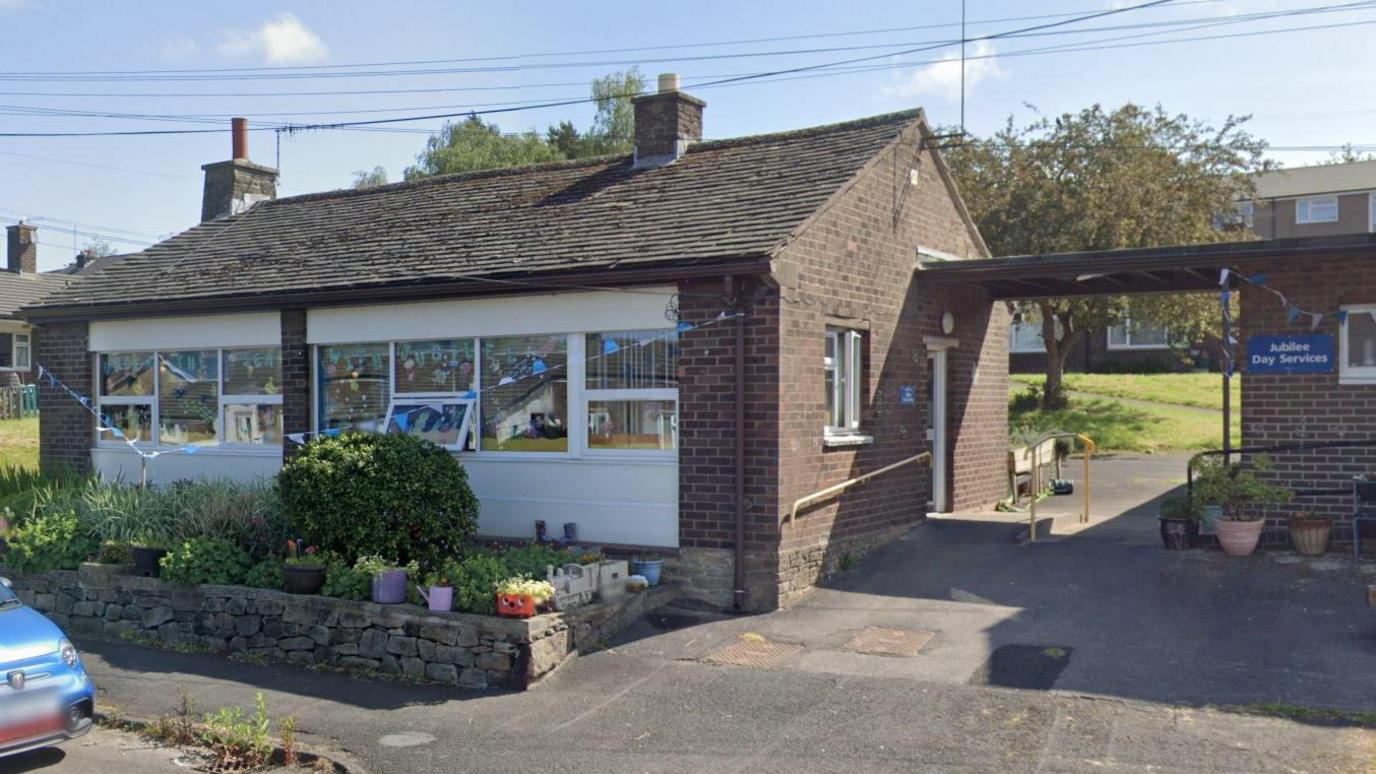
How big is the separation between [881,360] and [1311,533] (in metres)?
4.50

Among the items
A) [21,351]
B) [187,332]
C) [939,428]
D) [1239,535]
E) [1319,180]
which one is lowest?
[1239,535]

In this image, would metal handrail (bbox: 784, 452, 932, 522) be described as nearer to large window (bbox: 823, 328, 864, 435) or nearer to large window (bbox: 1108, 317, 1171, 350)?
large window (bbox: 823, 328, 864, 435)

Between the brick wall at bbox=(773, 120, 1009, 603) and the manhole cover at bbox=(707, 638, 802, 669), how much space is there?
1035mm

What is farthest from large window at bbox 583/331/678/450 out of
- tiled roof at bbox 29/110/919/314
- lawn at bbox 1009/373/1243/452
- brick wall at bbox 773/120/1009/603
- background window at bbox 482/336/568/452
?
lawn at bbox 1009/373/1243/452

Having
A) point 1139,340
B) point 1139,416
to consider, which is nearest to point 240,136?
point 1139,416

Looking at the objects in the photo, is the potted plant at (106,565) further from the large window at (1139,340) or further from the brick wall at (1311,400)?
the large window at (1139,340)

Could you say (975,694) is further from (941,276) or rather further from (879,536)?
(941,276)

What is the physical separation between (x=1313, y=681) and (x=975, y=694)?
230 centimetres

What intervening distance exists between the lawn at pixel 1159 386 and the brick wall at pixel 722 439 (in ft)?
65.4

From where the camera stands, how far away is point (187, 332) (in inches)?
591

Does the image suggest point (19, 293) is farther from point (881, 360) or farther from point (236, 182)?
point (881, 360)

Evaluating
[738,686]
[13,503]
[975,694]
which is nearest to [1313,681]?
[975,694]

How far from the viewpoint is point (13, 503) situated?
542 inches

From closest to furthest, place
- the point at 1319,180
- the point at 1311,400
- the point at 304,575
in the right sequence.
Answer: the point at 304,575 → the point at 1311,400 → the point at 1319,180
